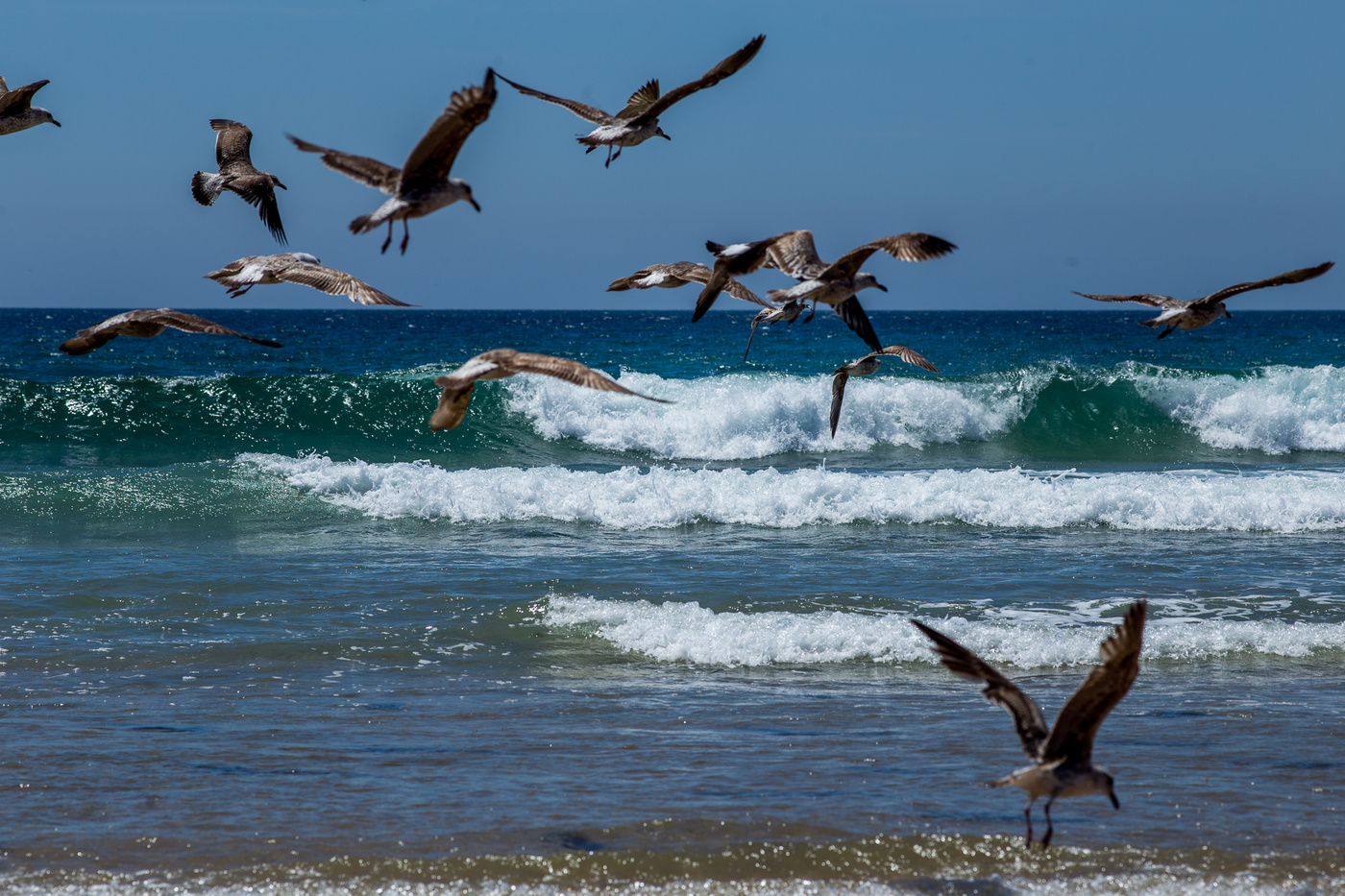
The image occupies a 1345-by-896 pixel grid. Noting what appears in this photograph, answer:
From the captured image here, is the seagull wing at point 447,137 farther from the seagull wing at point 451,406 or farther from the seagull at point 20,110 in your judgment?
the seagull at point 20,110

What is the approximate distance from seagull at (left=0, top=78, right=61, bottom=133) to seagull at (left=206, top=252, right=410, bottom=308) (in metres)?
1.63

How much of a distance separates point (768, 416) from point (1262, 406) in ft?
32.0

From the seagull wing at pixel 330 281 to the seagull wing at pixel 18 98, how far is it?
1.90 m

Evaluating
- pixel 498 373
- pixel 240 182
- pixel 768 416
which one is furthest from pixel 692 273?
pixel 768 416

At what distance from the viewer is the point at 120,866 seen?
4.98 m

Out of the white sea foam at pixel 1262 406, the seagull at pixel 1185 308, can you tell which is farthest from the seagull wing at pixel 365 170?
the white sea foam at pixel 1262 406

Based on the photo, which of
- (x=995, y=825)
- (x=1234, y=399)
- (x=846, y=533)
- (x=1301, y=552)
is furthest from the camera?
(x=1234, y=399)

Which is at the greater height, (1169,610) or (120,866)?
(1169,610)

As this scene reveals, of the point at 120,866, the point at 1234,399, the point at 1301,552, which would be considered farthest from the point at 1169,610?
the point at 1234,399

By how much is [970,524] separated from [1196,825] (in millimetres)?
8933

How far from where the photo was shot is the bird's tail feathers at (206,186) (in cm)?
709

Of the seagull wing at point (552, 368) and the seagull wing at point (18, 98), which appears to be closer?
the seagull wing at point (552, 368)

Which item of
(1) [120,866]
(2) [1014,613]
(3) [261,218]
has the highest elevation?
(3) [261,218]

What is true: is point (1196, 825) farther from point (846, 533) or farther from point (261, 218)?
point (846, 533)
